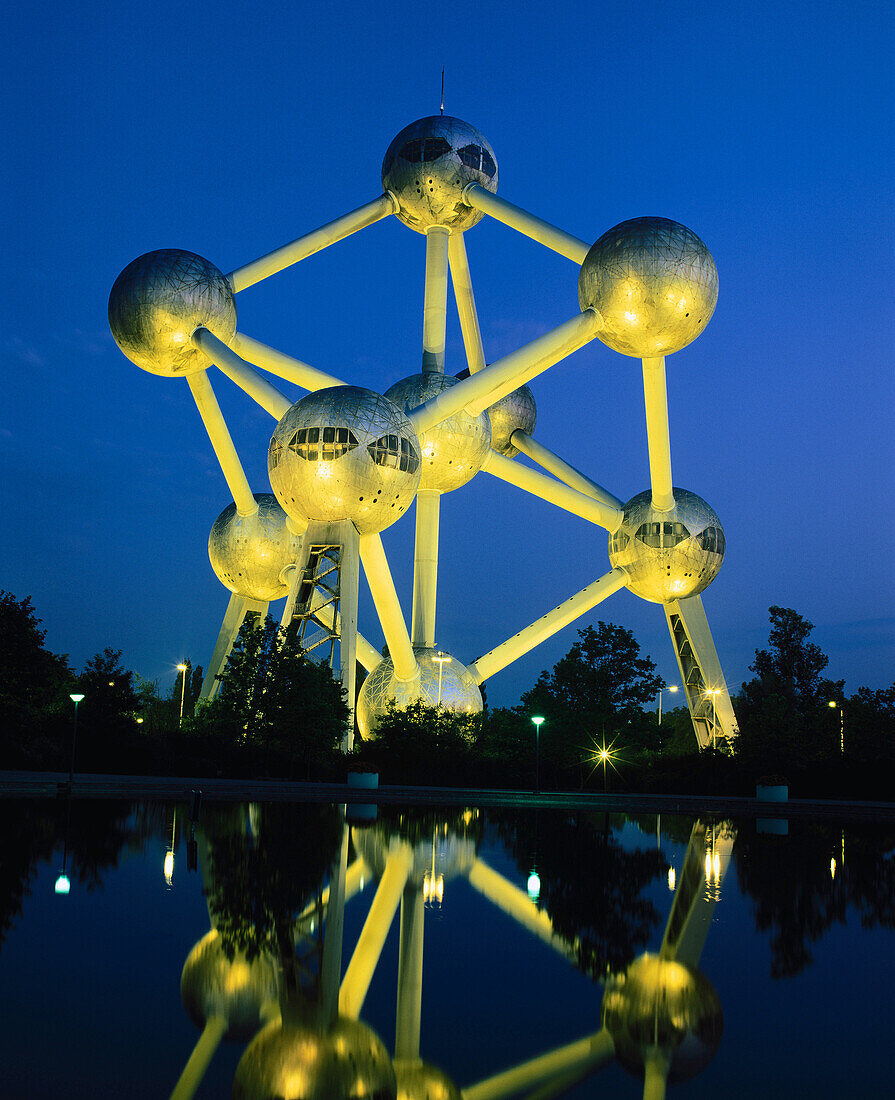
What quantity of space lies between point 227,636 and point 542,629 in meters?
13.4

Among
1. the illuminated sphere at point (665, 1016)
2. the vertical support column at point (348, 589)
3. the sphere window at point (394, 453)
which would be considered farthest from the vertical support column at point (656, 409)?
the illuminated sphere at point (665, 1016)

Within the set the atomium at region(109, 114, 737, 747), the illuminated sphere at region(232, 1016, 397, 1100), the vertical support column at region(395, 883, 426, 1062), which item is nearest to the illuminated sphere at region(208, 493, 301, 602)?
the atomium at region(109, 114, 737, 747)

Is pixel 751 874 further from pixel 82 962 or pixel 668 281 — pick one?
pixel 668 281

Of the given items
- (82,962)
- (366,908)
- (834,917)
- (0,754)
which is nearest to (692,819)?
(834,917)

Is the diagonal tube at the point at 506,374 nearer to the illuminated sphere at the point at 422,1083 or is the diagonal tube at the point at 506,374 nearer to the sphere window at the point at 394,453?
the sphere window at the point at 394,453

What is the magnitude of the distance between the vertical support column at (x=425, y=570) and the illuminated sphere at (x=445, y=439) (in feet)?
3.10

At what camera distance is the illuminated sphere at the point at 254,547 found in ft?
131

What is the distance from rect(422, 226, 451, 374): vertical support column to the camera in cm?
3862

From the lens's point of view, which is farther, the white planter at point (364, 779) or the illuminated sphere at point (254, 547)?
the illuminated sphere at point (254, 547)

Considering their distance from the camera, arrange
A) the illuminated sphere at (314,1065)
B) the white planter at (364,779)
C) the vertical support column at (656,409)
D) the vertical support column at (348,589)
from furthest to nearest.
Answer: the vertical support column at (656,409) → the vertical support column at (348,589) → the white planter at (364,779) → the illuminated sphere at (314,1065)

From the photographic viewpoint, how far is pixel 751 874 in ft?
42.5

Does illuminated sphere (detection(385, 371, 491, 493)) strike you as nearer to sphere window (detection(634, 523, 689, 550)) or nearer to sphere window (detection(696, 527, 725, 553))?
sphere window (detection(634, 523, 689, 550))

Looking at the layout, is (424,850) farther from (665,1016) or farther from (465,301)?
(465,301)

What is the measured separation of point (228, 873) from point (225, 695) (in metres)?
23.3
